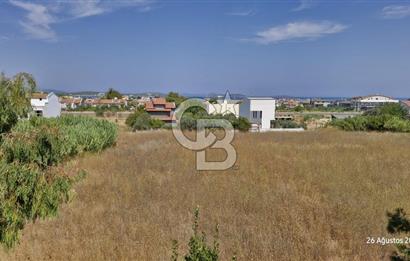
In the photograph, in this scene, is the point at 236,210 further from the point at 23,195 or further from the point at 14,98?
the point at 14,98

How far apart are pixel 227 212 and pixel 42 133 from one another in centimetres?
362

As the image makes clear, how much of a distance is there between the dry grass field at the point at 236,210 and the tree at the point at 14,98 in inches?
22.3

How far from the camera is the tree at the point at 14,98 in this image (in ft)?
5.48

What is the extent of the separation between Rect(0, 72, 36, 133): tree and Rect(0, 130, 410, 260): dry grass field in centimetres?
57

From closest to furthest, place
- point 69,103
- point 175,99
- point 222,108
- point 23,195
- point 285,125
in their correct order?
point 23,195, point 285,125, point 222,108, point 175,99, point 69,103

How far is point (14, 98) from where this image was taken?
1.69 meters

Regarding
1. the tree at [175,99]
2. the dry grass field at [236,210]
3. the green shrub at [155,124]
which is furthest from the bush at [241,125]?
the tree at [175,99]

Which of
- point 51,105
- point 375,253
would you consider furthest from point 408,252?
point 51,105

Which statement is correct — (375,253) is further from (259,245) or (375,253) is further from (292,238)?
(259,245)

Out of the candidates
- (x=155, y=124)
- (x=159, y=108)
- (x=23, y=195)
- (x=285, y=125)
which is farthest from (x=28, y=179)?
(x=159, y=108)

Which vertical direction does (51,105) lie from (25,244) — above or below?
above

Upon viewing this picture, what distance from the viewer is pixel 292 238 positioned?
388cm

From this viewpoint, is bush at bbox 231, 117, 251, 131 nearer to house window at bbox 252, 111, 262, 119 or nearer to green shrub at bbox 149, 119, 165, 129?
green shrub at bbox 149, 119, 165, 129

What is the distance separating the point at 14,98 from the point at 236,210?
158 inches
